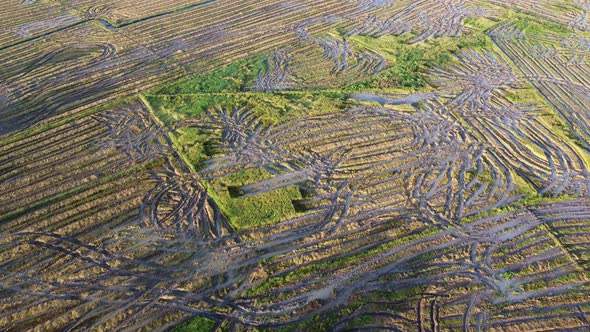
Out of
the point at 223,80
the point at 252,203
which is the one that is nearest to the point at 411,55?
the point at 223,80

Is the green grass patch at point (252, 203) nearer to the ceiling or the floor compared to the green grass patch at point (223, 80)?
nearer to the floor

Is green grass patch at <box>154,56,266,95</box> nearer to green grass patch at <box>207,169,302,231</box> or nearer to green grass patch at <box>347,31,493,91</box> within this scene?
green grass patch at <box>347,31,493,91</box>

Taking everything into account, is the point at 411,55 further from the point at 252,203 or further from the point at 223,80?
the point at 252,203

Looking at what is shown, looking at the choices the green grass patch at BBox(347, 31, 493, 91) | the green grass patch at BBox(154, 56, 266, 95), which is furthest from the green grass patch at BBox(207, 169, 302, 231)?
the green grass patch at BBox(347, 31, 493, 91)

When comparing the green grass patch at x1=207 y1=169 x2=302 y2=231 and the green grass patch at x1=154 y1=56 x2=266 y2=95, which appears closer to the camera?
the green grass patch at x1=207 y1=169 x2=302 y2=231

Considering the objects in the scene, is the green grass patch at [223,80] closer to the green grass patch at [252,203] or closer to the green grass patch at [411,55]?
the green grass patch at [411,55]

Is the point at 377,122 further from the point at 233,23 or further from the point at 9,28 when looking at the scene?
the point at 9,28

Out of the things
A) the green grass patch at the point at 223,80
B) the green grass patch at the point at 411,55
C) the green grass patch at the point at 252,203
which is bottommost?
the green grass patch at the point at 252,203

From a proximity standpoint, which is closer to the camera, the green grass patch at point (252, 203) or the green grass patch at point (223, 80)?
the green grass patch at point (252, 203)

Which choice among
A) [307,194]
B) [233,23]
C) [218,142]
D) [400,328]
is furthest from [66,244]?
[233,23]

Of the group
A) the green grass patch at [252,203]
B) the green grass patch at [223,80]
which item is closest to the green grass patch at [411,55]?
the green grass patch at [223,80]

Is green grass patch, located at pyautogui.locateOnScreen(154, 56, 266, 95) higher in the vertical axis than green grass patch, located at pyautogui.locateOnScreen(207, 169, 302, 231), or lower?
higher
